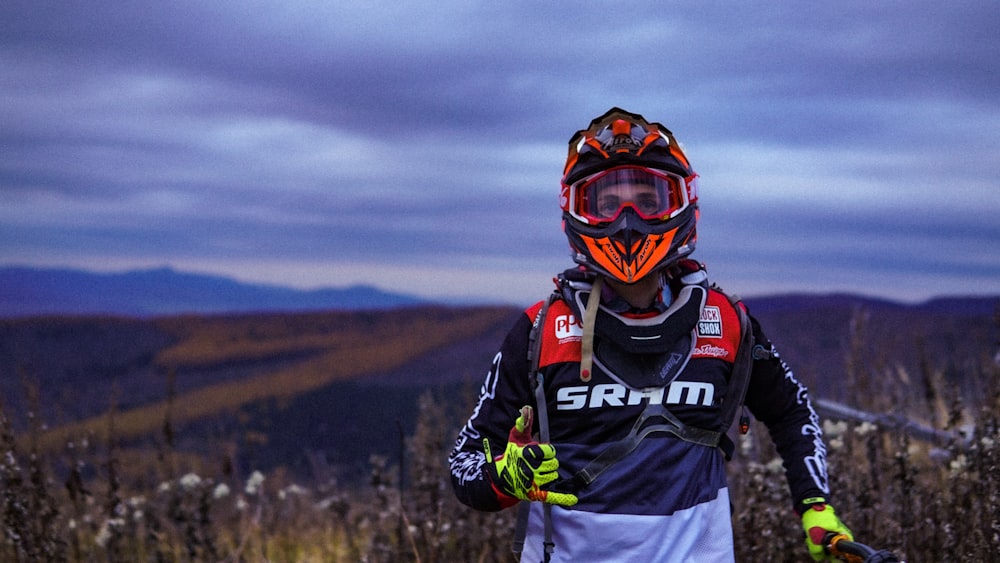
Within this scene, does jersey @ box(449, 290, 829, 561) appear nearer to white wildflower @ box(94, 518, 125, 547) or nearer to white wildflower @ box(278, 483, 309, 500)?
white wildflower @ box(94, 518, 125, 547)

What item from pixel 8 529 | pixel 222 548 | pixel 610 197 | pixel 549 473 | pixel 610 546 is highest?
pixel 610 197

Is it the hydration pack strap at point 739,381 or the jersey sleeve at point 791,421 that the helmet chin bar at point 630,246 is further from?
the jersey sleeve at point 791,421

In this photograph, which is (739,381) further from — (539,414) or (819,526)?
(539,414)

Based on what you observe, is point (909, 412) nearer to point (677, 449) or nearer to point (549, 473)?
point (677, 449)

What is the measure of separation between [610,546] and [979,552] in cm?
212

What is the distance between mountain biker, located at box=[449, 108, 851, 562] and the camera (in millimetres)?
3533

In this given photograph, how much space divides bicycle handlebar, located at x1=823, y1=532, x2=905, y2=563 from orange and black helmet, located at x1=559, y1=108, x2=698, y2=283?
1.26 metres

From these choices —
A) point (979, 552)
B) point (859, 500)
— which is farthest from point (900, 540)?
point (979, 552)

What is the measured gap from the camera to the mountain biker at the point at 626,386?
3.53m

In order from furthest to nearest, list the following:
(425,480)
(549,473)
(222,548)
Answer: (222,548)
(425,480)
(549,473)

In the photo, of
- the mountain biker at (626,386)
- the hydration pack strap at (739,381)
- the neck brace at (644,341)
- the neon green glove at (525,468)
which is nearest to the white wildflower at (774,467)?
the mountain biker at (626,386)

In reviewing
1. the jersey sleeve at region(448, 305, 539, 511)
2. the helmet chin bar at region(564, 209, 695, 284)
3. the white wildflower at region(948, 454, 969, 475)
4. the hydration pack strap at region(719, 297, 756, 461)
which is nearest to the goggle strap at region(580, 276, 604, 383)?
the helmet chin bar at region(564, 209, 695, 284)

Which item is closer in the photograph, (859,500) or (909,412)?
(859,500)

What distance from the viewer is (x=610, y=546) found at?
351 centimetres
